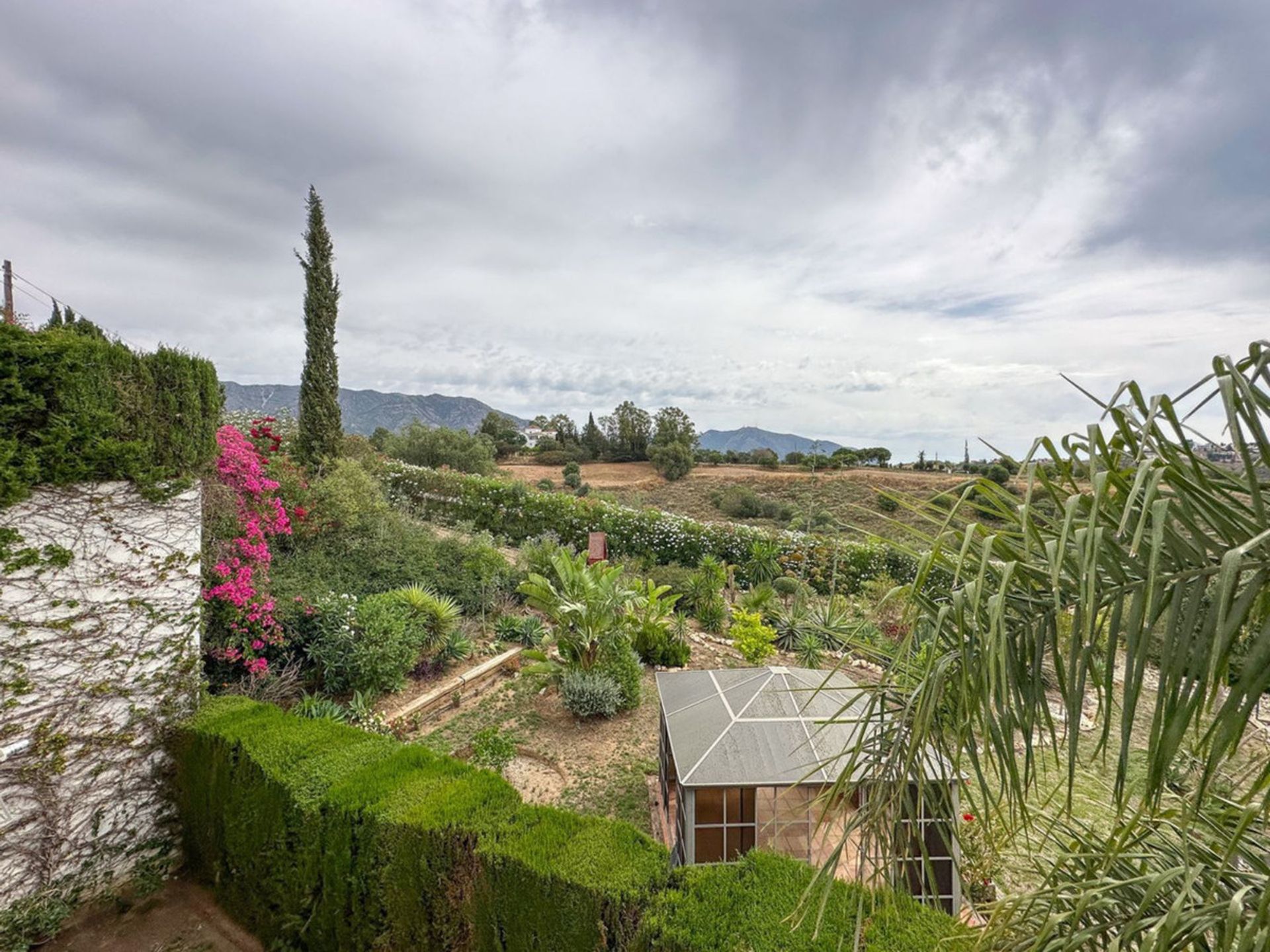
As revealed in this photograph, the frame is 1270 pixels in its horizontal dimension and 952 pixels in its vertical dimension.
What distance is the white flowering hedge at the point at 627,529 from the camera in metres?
10.4

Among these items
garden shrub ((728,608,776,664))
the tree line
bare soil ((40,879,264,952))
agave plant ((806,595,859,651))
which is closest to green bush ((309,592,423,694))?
bare soil ((40,879,264,952))

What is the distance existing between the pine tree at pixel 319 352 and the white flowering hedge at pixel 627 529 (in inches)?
86.3

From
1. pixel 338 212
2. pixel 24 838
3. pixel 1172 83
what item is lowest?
pixel 24 838

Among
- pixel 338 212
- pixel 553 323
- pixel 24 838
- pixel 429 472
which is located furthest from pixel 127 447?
pixel 429 472

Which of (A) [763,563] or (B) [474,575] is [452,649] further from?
(A) [763,563]

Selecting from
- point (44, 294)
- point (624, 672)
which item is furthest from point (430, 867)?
point (44, 294)

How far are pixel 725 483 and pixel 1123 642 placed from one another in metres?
25.9

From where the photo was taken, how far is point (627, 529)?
469 inches

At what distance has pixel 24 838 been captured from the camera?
363cm

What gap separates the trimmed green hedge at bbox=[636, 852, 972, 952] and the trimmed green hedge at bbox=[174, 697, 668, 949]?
0.13m

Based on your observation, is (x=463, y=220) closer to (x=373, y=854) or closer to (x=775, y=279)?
(x=775, y=279)

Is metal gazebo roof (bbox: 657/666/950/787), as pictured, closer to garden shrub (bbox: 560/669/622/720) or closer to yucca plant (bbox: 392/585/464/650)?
garden shrub (bbox: 560/669/622/720)

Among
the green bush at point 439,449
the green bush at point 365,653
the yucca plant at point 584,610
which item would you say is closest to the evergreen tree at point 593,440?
the green bush at point 439,449

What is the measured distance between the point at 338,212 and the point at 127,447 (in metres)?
9.28
